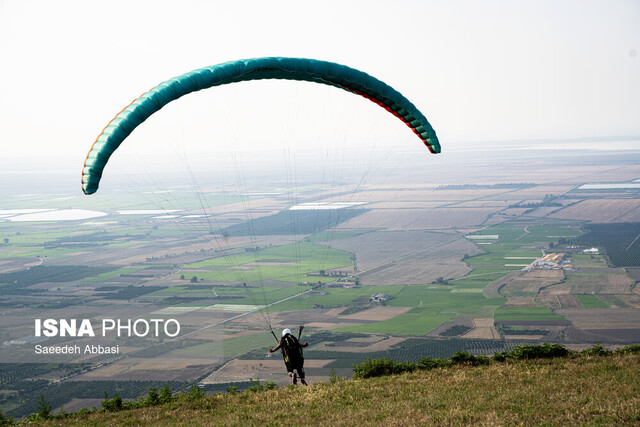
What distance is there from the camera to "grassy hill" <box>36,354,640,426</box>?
9820 millimetres

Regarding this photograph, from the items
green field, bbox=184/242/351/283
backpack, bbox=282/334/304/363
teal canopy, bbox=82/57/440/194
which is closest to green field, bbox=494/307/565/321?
Result: green field, bbox=184/242/351/283

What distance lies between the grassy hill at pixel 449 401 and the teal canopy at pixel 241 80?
17.3 feet

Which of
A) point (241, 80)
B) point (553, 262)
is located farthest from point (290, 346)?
point (553, 262)

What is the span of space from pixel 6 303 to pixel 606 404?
65117 millimetres

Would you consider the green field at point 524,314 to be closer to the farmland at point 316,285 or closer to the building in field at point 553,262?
the farmland at point 316,285

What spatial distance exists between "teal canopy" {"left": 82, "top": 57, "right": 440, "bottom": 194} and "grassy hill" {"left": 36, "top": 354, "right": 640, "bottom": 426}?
17.3ft

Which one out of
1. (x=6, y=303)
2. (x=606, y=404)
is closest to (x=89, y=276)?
(x=6, y=303)

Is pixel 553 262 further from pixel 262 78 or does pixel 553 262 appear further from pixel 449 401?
pixel 449 401

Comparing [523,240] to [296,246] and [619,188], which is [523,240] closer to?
[296,246]

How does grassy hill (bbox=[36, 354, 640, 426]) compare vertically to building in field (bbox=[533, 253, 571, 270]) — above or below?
above

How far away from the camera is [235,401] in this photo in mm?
12906

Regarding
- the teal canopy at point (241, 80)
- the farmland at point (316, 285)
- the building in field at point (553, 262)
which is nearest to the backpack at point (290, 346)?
the farmland at point (316, 285)

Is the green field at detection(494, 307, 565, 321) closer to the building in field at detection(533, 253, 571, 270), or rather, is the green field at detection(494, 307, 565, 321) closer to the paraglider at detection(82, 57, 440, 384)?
the building in field at detection(533, 253, 571, 270)

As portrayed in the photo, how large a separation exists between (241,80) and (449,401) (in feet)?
28.1
